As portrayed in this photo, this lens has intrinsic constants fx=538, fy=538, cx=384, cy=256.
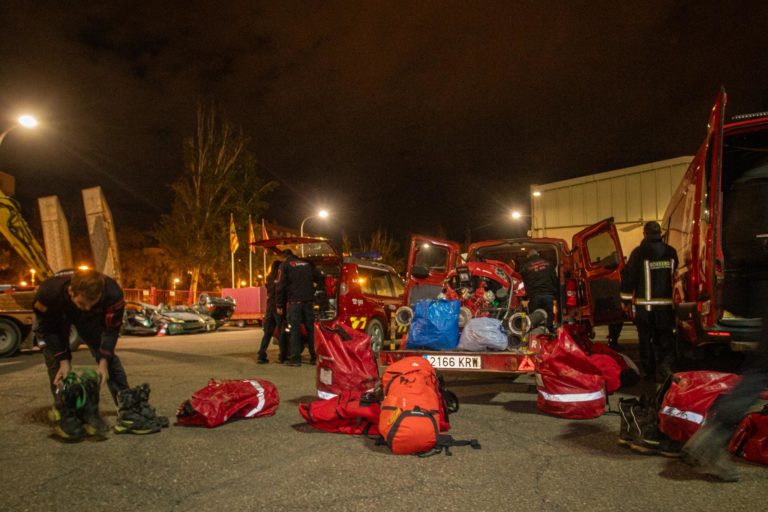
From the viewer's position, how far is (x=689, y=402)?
354cm

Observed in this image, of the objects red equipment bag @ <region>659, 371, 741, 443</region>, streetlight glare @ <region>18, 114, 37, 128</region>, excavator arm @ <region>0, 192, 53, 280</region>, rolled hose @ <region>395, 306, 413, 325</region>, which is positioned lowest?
red equipment bag @ <region>659, 371, 741, 443</region>

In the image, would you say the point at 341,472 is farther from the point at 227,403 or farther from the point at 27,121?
the point at 27,121

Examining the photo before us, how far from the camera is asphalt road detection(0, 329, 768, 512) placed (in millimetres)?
2920

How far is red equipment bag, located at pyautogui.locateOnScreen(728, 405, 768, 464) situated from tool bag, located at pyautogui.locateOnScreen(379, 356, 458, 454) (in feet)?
6.35

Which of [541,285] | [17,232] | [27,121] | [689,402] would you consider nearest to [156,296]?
[27,121]

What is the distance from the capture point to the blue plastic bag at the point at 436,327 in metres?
5.67

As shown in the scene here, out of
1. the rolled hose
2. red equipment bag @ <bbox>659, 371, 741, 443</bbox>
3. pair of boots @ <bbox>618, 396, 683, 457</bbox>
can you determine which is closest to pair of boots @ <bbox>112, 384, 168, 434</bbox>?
the rolled hose

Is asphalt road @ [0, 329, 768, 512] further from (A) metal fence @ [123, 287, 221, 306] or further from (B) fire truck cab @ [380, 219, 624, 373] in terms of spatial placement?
(A) metal fence @ [123, 287, 221, 306]

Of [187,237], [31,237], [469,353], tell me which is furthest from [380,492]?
[187,237]

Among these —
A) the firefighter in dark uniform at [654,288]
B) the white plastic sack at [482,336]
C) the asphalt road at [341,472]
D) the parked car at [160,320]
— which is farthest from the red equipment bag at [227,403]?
the parked car at [160,320]

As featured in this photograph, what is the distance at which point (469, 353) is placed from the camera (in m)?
5.38

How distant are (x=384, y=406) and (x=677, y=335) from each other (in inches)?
165

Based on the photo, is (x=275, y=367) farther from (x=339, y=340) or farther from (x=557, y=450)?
(x=557, y=450)

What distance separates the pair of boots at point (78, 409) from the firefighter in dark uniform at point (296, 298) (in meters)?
4.27
